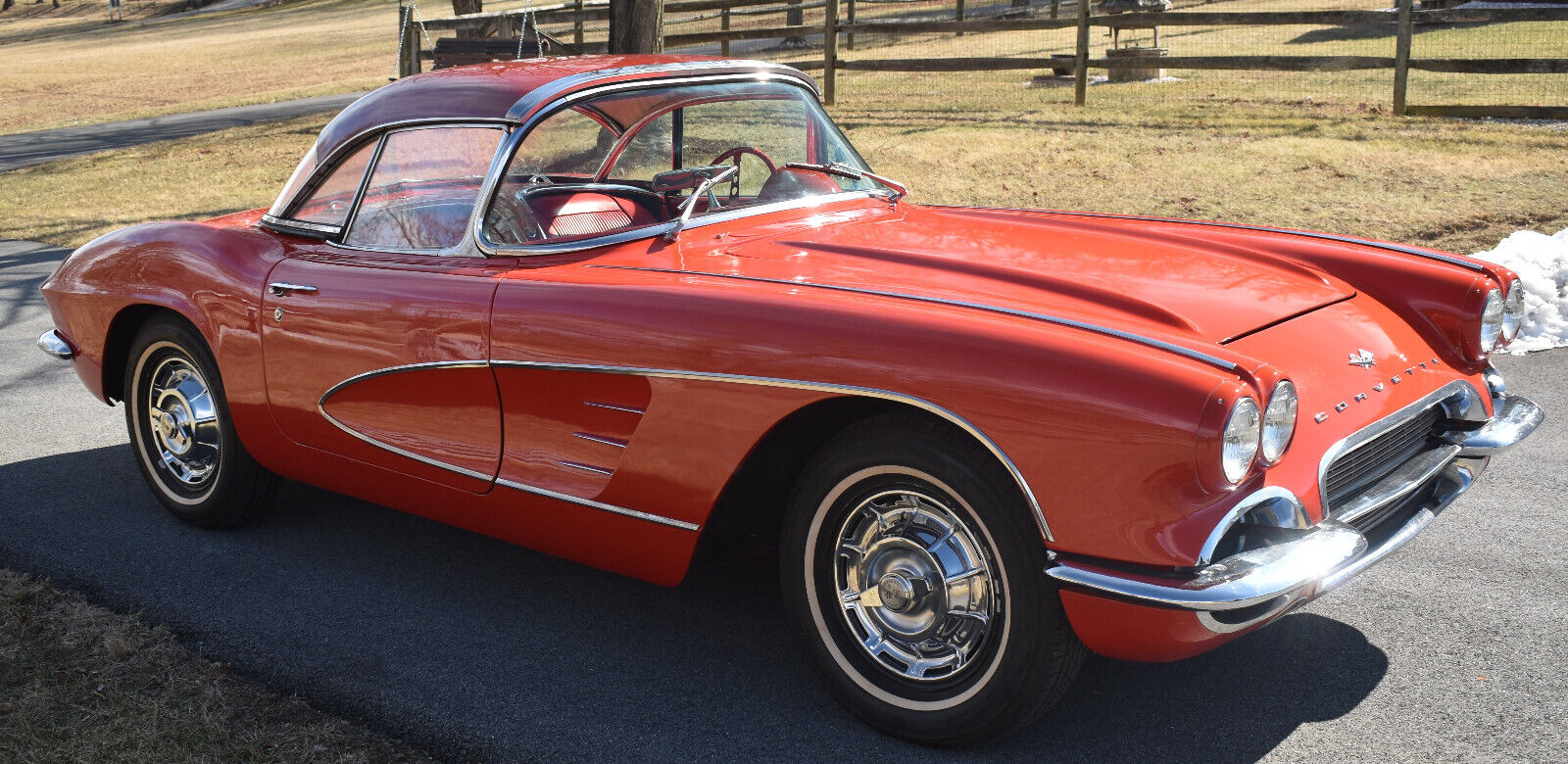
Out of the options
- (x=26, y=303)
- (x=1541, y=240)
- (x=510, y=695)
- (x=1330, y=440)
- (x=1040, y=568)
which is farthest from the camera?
(x=26, y=303)

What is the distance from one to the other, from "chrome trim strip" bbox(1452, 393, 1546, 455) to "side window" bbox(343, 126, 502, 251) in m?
2.70

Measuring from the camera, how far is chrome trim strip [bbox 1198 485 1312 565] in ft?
7.97

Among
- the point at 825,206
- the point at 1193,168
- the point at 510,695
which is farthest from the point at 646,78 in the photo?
the point at 1193,168

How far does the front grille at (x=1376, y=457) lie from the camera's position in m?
2.81

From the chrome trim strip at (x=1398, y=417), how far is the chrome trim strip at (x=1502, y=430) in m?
0.07

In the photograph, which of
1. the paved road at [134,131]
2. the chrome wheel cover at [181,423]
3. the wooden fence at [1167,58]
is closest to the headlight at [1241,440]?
the chrome wheel cover at [181,423]

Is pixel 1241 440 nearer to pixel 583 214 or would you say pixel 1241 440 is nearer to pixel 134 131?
pixel 583 214

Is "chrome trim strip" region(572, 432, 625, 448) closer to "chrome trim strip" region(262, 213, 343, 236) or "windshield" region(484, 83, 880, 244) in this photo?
"windshield" region(484, 83, 880, 244)

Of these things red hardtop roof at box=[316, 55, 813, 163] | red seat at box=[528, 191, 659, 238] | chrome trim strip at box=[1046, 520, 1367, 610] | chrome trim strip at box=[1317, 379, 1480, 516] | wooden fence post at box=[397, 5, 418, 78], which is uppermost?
wooden fence post at box=[397, 5, 418, 78]

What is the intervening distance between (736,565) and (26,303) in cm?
595

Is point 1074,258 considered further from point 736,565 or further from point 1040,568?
point 736,565

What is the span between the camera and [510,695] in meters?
3.12

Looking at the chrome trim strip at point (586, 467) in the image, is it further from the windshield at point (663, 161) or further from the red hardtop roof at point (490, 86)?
the red hardtop roof at point (490, 86)

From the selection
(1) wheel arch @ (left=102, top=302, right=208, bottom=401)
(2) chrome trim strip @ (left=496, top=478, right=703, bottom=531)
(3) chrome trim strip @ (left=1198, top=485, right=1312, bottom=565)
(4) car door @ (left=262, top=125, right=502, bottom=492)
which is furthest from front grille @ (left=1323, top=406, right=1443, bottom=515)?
(1) wheel arch @ (left=102, top=302, right=208, bottom=401)
